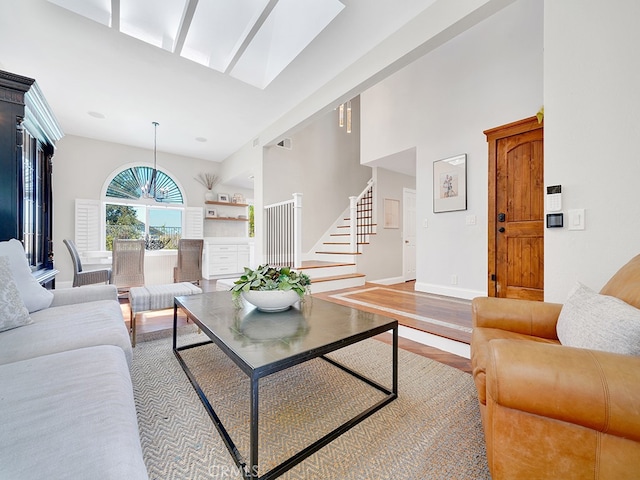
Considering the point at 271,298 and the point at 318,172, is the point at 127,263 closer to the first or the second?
the point at 271,298

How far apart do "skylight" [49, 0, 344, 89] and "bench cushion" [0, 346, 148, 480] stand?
9.22 feet

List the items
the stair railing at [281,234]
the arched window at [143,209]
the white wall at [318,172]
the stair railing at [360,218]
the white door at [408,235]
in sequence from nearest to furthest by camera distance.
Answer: the stair railing at [281,234]
the stair railing at [360,218]
the white wall at [318,172]
the arched window at [143,209]
the white door at [408,235]

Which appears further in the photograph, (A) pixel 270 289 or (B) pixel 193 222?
(B) pixel 193 222

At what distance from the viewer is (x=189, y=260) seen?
173 inches

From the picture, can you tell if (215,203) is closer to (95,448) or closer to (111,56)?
→ (111,56)

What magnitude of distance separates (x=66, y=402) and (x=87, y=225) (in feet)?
18.8

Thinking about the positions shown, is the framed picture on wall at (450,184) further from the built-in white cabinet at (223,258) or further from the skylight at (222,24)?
the built-in white cabinet at (223,258)

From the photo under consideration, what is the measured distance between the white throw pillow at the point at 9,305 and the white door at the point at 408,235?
5550 millimetres

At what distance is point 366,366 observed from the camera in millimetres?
1979

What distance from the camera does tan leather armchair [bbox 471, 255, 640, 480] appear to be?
77 cm

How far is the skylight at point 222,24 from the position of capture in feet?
7.72

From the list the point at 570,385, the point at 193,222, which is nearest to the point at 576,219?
the point at 570,385

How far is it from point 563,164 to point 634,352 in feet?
4.33

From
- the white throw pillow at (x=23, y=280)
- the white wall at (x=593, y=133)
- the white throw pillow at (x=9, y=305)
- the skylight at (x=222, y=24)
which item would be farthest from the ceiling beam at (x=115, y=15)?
the white wall at (x=593, y=133)
